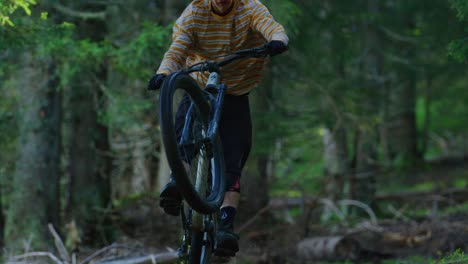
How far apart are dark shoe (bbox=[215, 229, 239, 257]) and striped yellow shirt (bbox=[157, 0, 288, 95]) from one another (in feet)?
3.84

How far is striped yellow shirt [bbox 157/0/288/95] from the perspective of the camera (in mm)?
4809

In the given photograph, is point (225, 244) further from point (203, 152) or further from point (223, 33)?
point (223, 33)

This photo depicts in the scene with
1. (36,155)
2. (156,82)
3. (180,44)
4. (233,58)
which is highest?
(180,44)

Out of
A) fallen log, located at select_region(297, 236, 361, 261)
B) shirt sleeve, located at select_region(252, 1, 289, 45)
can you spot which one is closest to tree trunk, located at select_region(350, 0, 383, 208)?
fallen log, located at select_region(297, 236, 361, 261)

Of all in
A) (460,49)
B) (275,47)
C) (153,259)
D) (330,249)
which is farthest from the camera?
(330,249)

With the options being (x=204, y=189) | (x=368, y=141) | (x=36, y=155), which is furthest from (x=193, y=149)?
(x=368, y=141)

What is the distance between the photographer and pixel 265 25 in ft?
15.9

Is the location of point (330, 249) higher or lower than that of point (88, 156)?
lower

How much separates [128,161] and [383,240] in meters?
5.18

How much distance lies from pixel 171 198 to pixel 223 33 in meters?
1.34

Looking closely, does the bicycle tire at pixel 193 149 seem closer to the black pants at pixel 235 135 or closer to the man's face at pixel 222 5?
the black pants at pixel 235 135

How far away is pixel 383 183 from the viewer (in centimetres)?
2038

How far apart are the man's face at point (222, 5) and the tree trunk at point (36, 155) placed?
5.32 meters

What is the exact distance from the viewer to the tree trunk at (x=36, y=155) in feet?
31.3
